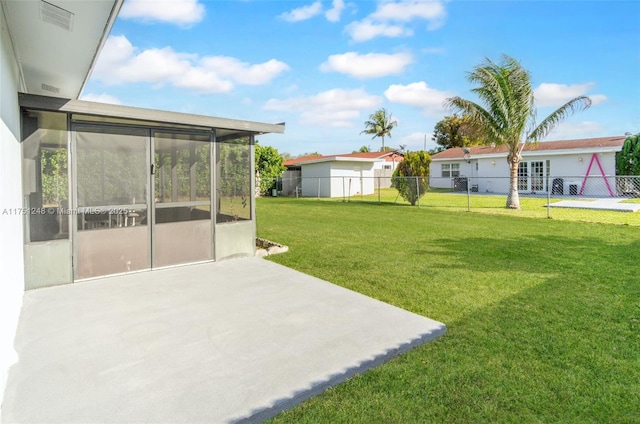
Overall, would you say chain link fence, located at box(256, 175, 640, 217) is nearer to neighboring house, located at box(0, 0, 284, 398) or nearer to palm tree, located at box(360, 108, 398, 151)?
neighboring house, located at box(0, 0, 284, 398)

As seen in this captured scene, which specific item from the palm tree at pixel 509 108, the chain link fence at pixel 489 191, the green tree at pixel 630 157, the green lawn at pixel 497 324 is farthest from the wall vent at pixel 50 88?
the green tree at pixel 630 157

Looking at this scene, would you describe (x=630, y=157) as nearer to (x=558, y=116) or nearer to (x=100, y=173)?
(x=558, y=116)

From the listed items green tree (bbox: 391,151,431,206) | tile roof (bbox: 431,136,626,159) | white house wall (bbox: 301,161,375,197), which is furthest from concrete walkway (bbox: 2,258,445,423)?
white house wall (bbox: 301,161,375,197)

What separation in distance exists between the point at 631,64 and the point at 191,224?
22391 mm

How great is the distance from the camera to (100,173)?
16.6ft

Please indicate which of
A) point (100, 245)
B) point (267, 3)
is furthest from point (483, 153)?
point (100, 245)

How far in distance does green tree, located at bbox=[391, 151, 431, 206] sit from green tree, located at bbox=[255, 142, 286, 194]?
10909 mm

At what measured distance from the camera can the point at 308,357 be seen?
2930mm

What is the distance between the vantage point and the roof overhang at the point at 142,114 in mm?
4426

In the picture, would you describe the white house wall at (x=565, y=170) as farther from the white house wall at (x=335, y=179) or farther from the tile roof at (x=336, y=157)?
the tile roof at (x=336, y=157)

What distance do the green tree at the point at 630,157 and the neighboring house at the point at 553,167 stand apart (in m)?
0.34

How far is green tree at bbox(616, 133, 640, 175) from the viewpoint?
59.8ft

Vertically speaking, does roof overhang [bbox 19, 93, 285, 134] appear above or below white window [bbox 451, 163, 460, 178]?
below

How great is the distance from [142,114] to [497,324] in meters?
5.00
